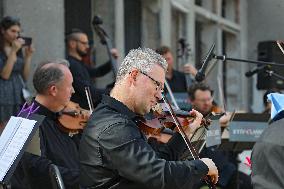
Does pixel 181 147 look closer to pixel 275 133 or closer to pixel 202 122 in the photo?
pixel 202 122

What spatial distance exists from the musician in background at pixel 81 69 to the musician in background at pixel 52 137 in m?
1.06

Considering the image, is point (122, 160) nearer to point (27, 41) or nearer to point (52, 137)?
point (52, 137)

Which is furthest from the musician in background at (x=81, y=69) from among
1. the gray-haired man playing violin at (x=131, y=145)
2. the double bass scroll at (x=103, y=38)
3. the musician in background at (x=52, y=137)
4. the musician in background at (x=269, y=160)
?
the musician in background at (x=269, y=160)

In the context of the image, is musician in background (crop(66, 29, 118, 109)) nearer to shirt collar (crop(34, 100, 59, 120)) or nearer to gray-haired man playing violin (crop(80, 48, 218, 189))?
shirt collar (crop(34, 100, 59, 120))

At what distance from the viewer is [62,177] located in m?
3.63

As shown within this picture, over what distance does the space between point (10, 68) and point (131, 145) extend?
2946mm

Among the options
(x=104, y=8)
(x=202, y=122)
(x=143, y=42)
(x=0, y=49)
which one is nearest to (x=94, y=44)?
(x=104, y=8)

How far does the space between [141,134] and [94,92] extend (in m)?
2.51

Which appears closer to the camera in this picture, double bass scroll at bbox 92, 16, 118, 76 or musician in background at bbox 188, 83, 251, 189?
musician in background at bbox 188, 83, 251, 189

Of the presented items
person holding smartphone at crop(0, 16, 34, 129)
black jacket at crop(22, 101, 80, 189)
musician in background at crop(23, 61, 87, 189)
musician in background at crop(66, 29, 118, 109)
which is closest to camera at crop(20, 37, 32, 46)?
person holding smartphone at crop(0, 16, 34, 129)

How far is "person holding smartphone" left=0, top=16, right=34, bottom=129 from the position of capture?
5.45m

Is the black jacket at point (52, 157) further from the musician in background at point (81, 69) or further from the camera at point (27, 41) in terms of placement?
the camera at point (27, 41)

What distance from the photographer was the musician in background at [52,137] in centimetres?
370

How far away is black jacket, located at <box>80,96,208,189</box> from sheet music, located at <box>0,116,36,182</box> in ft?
1.44
